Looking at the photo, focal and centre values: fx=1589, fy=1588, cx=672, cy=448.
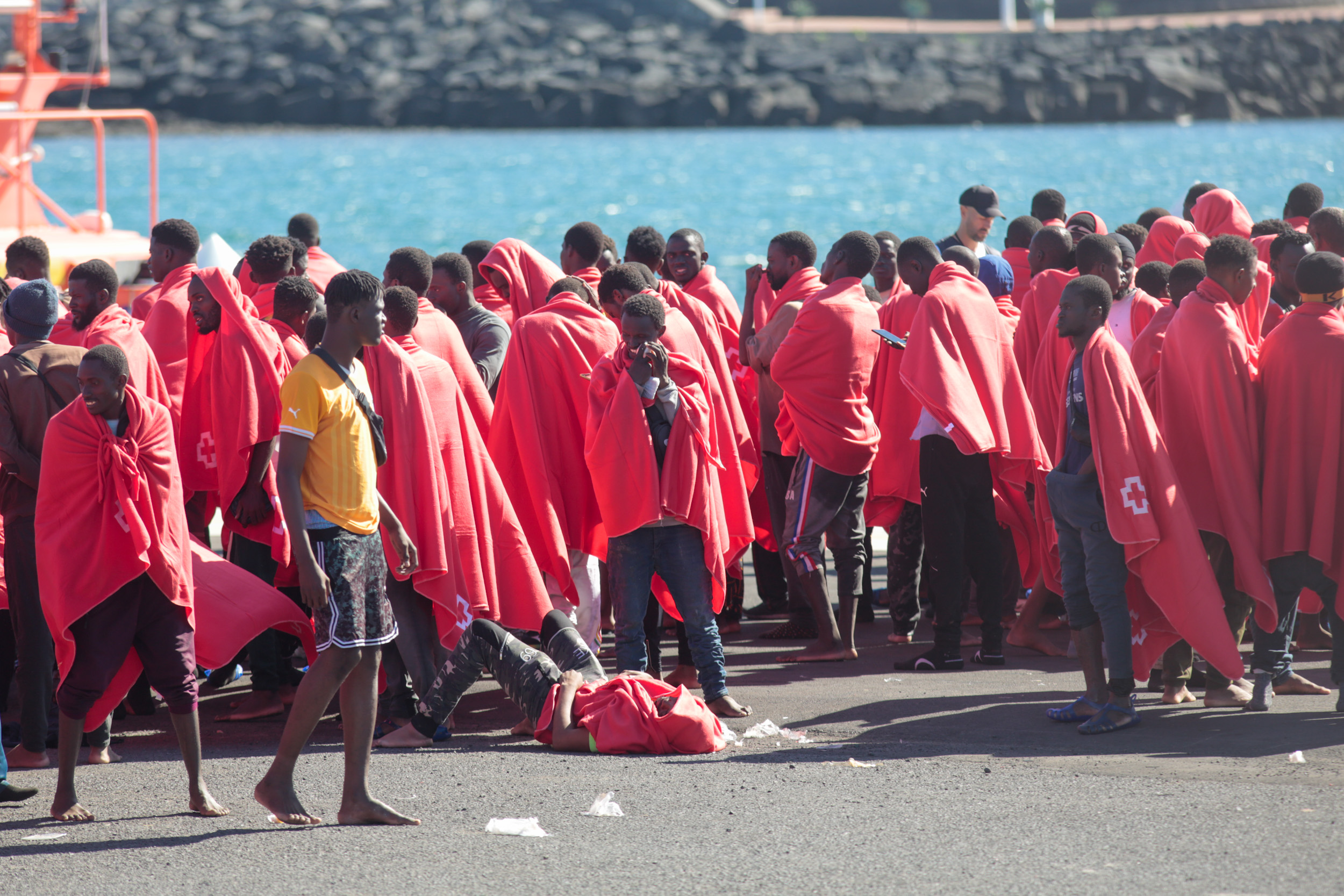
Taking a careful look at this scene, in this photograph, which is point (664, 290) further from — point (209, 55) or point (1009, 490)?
point (209, 55)

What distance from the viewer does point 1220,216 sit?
10.9 metres

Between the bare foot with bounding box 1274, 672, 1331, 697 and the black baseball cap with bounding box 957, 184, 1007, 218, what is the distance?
3.92m

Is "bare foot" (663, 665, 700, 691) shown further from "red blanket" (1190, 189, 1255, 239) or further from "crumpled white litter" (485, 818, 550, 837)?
"red blanket" (1190, 189, 1255, 239)

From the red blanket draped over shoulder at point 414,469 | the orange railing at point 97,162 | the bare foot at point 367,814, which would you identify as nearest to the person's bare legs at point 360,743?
the bare foot at point 367,814

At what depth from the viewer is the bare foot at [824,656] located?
8.12 m

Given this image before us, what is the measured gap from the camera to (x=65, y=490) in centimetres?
571

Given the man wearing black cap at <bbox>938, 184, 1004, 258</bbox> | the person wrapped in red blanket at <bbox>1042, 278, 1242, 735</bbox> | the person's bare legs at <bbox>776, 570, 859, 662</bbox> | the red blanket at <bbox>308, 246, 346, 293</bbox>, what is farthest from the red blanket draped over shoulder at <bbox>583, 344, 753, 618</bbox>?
the man wearing black cap at <bbox>938, 184, 1004, 258</bbox>

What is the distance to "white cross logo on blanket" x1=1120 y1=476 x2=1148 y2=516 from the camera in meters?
6.55

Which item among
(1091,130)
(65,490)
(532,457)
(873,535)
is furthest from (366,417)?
(1091,130)

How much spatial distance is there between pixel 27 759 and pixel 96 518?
1341 mm

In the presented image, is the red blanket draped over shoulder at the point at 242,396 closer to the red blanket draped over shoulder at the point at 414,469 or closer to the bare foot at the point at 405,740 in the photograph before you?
the red blanket draped over shoulder at the point at 414,469

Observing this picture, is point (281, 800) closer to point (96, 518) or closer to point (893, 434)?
point (96, 518)

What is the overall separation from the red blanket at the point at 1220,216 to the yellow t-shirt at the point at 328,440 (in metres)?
7.37

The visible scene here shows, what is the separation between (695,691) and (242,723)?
6.84 ft
